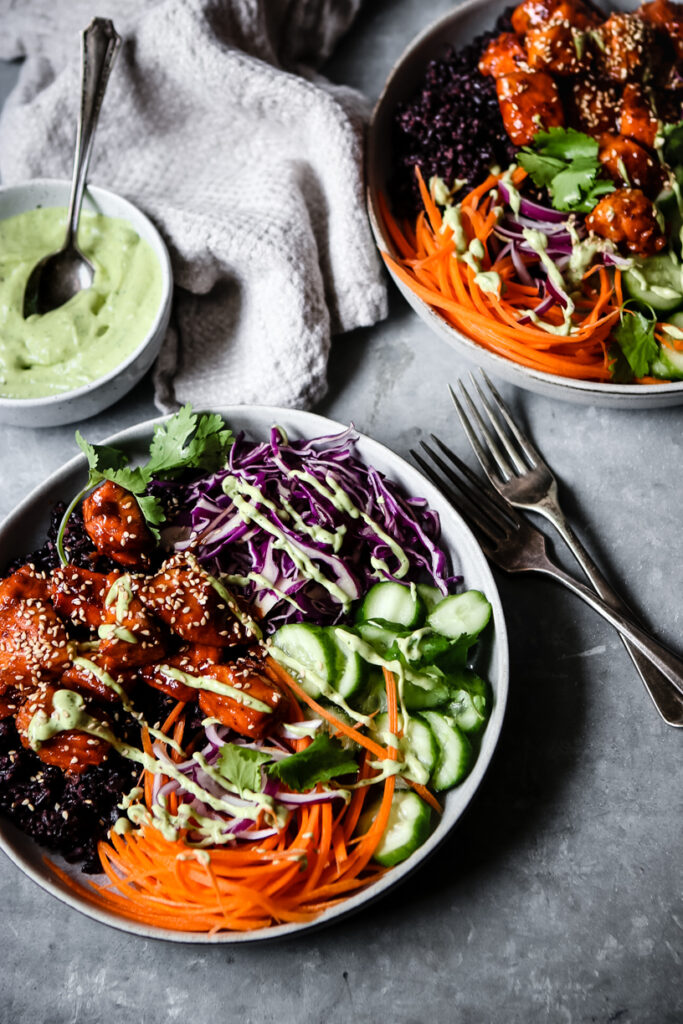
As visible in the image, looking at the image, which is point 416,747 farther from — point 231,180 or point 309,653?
point 231,180

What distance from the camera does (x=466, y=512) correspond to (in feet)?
9.57

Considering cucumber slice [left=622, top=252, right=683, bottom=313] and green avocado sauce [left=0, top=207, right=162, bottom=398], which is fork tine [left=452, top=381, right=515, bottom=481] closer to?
cucumber slice [left=622, top=252, right=683, bottom=313]

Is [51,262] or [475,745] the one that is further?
[51,262]

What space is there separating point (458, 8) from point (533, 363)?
151 cm

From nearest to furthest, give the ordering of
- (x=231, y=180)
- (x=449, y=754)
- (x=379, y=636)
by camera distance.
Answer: (x=449, y=754), (x=379, y=636), (x=231, y=180)

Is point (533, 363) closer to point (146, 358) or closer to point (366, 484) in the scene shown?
point (366, 484)

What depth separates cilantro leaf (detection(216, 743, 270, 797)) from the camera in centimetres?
237

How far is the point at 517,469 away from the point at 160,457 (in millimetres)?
1197

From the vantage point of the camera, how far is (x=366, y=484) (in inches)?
112

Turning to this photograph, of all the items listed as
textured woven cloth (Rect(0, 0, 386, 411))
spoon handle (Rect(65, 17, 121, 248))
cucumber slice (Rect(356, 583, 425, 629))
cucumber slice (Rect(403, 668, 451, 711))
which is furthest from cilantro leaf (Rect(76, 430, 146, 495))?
cucumber slice (Rect(403, 668, 451, 711))

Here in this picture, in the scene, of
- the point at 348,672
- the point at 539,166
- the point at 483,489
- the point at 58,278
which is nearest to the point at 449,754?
the point at 348,672

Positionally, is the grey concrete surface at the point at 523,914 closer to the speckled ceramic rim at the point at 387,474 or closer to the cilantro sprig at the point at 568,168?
the speckled ceramic rim at the point at 387,474

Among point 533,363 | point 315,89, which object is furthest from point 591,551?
point 315,89

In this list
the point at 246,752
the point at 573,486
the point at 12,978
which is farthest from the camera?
the point at 573,486
